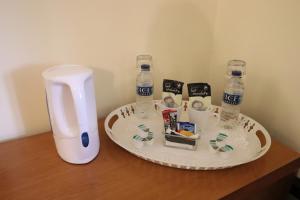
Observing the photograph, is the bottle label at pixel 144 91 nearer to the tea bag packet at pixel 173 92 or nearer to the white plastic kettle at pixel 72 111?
the tea bag packet at pixel 173 92

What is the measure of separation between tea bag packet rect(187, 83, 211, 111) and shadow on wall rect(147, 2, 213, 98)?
27cm

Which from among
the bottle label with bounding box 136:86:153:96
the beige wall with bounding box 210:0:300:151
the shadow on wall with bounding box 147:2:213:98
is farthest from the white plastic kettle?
the beige wall with bounding box 210:0:300:151

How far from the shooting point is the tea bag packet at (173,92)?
0.85 metres

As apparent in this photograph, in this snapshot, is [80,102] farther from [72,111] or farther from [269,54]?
[269,54]

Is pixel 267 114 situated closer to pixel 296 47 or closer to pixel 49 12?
pixel 296 47

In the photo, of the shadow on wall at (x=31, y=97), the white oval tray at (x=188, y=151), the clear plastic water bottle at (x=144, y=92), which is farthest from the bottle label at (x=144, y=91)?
the shadow on wall at (x=31, y=97)

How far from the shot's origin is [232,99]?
2.76ft

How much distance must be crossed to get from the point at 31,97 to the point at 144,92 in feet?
1.23

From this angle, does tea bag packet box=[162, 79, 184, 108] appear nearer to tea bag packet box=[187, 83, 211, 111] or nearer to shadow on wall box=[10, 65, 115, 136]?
tea bag packet box=[187, 83, 211, 111]

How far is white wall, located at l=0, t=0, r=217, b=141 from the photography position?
2.46 feet

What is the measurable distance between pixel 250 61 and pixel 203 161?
494mm

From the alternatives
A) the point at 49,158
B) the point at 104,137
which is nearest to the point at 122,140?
the point at 104,137

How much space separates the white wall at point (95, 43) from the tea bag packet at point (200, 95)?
0.27m

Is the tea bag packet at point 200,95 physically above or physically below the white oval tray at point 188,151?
above
